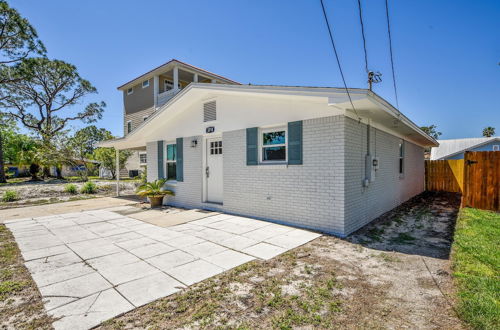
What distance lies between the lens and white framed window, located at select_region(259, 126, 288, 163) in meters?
6.01

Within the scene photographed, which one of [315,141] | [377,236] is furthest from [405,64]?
[377,236]

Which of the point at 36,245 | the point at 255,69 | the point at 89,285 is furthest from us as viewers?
the point at 255,69

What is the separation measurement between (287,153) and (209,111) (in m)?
3.11

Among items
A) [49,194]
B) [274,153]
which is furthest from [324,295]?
[49,194]

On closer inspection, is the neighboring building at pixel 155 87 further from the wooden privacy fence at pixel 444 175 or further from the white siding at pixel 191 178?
the wooden privacy fence at pixel 444 175

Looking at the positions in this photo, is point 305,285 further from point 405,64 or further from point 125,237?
point 405,64

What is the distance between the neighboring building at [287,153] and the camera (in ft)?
16.7

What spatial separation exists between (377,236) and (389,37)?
437 cm

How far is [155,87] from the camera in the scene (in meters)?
17.0

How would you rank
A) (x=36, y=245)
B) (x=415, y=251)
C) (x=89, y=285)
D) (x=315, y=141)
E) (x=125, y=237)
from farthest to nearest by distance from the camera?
(x=315, y=141)
(x=125, y=237)
(x=36, y=245)
(x=415, y=251)
(x=89, y=285)

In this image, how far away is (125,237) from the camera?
503 centimetres

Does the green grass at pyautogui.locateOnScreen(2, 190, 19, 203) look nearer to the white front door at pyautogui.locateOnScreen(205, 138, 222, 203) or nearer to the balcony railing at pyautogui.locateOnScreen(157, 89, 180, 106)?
the balcony railing at pyautogui.locateOnScreen(157, 89, 180, 106)

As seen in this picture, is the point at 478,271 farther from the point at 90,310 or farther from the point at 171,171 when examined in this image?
the point at 171,171

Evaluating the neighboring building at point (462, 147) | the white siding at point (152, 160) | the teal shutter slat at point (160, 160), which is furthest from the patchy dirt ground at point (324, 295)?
the neighboring building at point (462, 147)
